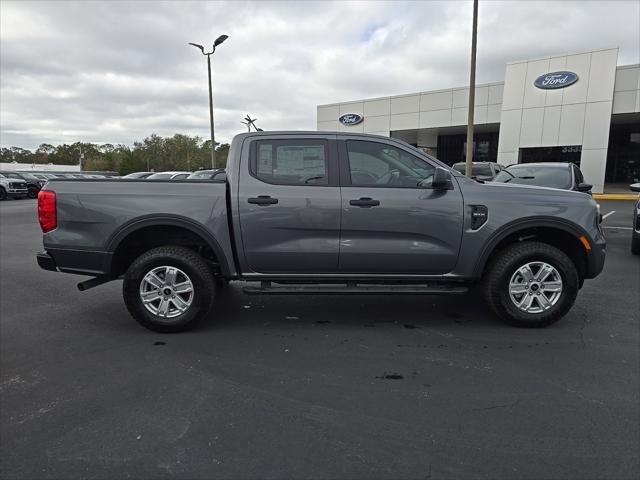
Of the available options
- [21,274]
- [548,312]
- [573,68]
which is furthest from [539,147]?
[21,274]

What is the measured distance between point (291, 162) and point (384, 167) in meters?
0.94

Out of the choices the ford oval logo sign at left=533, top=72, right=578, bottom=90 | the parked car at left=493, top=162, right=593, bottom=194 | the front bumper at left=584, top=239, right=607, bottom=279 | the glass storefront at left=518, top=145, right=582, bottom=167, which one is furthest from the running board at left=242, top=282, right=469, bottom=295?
the ford oval logo sign at left=533, top=72, right=578, bottom=90

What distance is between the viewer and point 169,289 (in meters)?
4.31

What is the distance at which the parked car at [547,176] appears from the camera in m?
8.52

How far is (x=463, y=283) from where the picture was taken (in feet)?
15.1

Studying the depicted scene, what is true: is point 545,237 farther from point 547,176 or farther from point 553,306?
point 547,176

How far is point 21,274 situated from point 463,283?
671 cm

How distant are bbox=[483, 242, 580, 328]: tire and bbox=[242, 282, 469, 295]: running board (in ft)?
1.14

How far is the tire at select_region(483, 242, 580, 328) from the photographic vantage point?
4.32m

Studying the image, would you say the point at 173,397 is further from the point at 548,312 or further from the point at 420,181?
the point at 548,312

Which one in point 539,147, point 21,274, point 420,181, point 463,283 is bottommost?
point 21,274

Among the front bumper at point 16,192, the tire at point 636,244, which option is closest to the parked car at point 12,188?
the front bumper at point 16,192

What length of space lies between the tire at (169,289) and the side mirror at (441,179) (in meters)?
2.38

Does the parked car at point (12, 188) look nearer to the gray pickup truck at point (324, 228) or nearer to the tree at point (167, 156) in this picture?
the gray pickup truck at point (324, 228)
